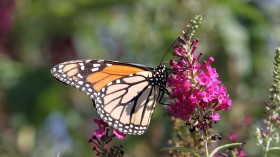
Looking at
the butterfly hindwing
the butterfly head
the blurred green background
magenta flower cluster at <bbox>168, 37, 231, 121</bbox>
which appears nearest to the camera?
magenta flower cluster at <bbox>168, 37, 231, 121</bbox>

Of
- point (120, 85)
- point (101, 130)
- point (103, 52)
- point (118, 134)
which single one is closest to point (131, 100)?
point (120, 85)

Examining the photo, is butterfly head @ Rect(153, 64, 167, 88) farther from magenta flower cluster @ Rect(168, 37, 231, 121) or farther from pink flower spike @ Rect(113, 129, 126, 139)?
magenta flower cluster @ Rect(168, 37, 231, 121)

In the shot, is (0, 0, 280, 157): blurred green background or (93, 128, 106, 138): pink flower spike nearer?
(93, 128, 106, 138): pink flower spike

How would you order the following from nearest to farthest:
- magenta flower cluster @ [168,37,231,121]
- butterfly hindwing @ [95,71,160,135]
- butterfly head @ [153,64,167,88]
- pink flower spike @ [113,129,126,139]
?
magenta flower cluster @ [168,37,231,121]
pink flower spike @ [113,129,126,139]
butterfly hindwing @ [95,71,160,135]
butterfly head @ [153,64,167,88]

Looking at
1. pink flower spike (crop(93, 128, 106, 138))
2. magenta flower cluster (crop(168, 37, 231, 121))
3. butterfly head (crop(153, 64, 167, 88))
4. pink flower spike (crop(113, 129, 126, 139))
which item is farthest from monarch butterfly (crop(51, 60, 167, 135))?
magenta flower cluster (crop(168, 37, 231, 121))

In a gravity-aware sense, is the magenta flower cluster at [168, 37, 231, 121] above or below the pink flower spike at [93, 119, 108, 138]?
above

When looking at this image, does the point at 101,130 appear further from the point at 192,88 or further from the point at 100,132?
the point at 192,88
